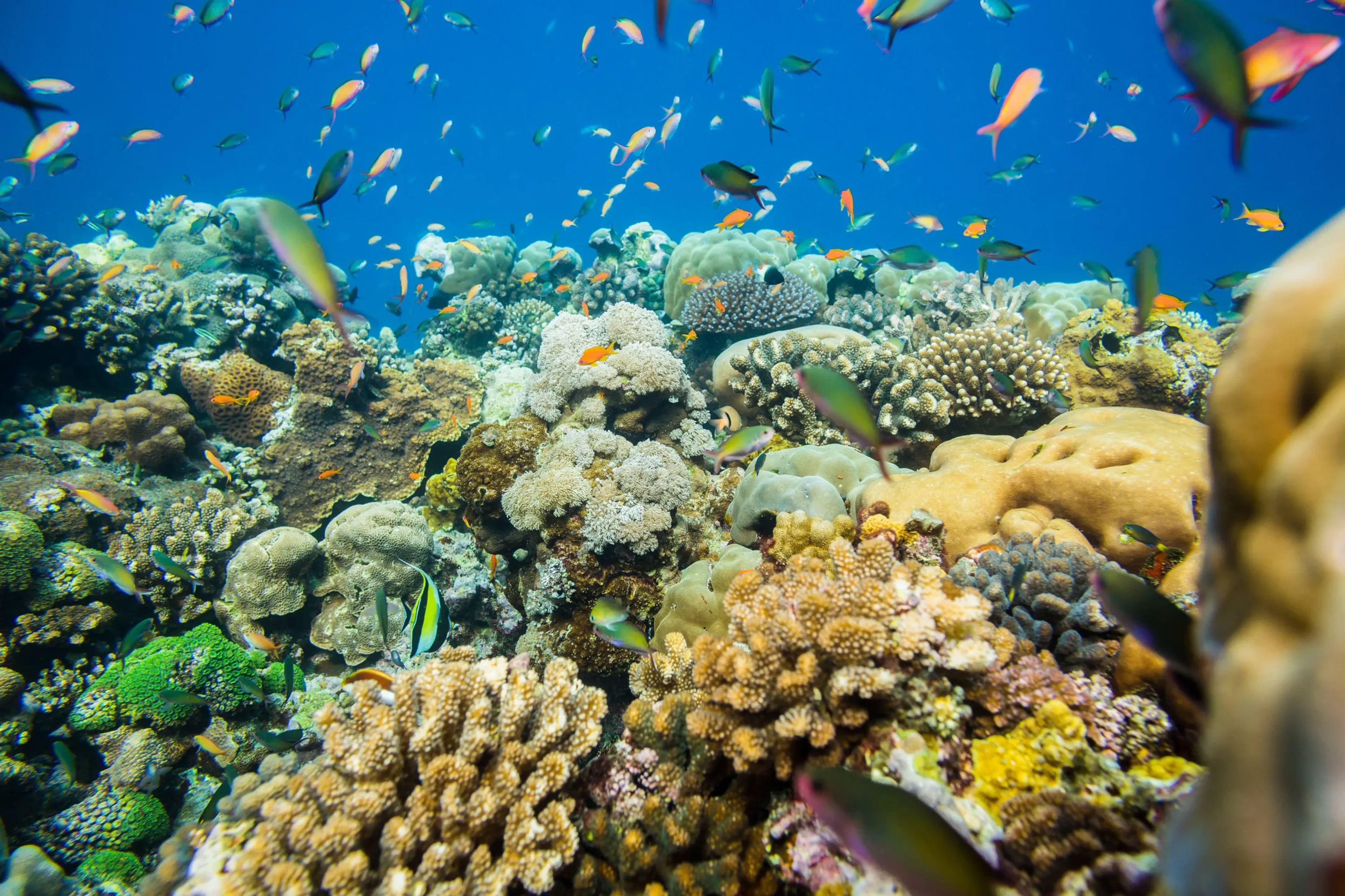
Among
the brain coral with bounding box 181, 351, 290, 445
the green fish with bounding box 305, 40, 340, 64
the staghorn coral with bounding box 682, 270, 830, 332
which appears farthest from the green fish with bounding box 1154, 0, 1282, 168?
the green fish with bounding box 305, 40, 340, 64

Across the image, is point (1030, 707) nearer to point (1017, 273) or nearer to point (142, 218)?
point (142, 218)

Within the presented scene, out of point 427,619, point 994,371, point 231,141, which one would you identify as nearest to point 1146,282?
point 994,371

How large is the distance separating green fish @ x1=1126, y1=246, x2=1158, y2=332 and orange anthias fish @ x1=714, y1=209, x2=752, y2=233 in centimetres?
514

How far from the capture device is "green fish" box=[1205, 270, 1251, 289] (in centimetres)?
658

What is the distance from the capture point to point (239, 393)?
7316mm

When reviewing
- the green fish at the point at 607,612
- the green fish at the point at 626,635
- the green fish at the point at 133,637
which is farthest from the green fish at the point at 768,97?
the green fish at the point at 133,637

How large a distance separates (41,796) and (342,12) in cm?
11992

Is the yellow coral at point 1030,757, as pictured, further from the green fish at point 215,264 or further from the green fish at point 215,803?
the green fish at point 215,264

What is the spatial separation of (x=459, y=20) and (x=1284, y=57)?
13.8 metres

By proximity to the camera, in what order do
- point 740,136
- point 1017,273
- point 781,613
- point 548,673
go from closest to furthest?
point 781,613 → point 548,673 → point 1017,273 → point 740,136

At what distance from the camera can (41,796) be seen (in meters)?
4.66

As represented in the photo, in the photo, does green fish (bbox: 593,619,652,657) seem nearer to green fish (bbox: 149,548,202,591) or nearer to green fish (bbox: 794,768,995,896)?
green fish (bbox: 794,768,995,896)

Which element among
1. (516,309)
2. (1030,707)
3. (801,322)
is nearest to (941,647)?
(1030,707)

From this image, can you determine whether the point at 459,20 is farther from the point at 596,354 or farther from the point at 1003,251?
the point at 1003,251
